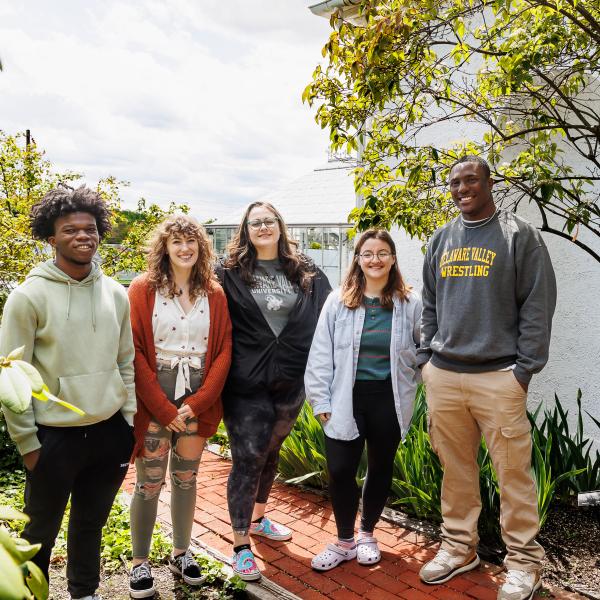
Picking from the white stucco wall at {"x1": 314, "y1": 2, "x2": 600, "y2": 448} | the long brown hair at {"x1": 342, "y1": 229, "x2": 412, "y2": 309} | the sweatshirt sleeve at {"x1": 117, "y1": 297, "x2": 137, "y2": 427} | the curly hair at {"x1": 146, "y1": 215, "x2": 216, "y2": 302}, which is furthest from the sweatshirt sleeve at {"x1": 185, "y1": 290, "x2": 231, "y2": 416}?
the white stucco wall at {"x1": 314, "y1": 2, "x2": 600, "y2": 448}

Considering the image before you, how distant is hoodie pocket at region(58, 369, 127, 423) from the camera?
2740mm

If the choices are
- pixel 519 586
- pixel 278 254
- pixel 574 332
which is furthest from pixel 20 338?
pixel 574 332

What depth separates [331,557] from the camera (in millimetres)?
3684

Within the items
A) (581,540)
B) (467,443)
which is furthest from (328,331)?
(581,540)

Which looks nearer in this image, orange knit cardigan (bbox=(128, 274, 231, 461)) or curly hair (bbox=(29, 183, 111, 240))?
curly hair (bbox=(29, 183, 111, 240))

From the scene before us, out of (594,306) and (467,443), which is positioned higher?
(594,306)

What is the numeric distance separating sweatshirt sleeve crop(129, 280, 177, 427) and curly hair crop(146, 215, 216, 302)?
149 millimetres

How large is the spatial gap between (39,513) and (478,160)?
2.81 metres

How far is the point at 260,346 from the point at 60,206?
1397mm

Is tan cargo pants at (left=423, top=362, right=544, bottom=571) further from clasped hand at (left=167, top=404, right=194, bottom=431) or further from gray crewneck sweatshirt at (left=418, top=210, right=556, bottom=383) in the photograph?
clasped hand at (left=167, top=404, right=194, bottom=431)

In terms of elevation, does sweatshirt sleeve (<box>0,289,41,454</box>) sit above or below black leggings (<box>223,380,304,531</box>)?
above

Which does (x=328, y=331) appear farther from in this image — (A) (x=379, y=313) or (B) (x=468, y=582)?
(B) (x=468, y=582)

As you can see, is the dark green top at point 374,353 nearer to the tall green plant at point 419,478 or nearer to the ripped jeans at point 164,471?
the tall green plant at point 419,478

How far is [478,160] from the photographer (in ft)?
10.8
